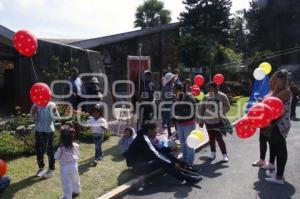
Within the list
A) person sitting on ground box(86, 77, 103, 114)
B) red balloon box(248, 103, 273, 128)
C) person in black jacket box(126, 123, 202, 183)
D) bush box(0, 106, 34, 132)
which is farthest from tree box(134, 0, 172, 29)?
red balloon box(248, 103, 273, 128)

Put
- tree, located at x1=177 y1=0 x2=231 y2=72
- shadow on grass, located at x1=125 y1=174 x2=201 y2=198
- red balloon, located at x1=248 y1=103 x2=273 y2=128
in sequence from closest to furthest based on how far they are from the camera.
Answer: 1. red balloon, located at x1=248 y1=103 x2=273 y2=128
2. shadow on grass, located at x1=125 y1=174 x2=201 y2=198
3. tree, located at x1=177 y1=0 x2=231 y2=72

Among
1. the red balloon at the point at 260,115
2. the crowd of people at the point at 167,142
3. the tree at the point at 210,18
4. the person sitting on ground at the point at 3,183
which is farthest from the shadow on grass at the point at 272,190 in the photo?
the tree at the point at 210,18

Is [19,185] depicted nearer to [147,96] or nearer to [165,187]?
[165,187]

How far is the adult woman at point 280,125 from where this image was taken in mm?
6320

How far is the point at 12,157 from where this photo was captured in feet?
25.2

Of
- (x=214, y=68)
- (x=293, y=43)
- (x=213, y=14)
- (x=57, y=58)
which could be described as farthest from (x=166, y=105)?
(x=293, y=43)

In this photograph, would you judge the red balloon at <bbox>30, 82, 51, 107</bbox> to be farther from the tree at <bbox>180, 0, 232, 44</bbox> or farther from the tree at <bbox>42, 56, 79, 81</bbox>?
the tree at <bbox>180, 0, 232, 44</bbox>

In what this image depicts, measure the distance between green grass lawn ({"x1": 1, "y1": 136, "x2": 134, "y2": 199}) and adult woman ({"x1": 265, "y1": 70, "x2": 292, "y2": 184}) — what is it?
253 centimetres

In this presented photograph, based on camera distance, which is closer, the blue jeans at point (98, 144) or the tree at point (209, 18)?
the blue jeans at point (98, 144)

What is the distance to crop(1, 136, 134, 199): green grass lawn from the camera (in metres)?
5.88

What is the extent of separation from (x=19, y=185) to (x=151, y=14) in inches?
2214

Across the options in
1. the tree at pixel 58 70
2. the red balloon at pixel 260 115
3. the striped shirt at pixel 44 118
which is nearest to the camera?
the red balloon at pixel 260 115

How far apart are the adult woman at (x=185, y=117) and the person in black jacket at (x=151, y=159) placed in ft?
1.81

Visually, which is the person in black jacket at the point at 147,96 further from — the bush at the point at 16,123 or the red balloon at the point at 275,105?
the red balloon at the point at 275,105
